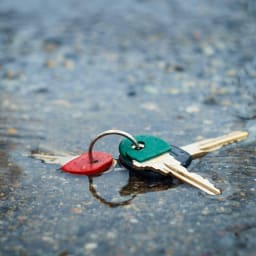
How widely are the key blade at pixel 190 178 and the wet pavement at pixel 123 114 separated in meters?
0.06

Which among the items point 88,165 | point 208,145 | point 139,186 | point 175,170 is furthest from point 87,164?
point 208,145

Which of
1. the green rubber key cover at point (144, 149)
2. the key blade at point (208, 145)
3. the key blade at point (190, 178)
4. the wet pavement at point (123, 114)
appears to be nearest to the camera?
Answer: the wet pavement at point (123, 114)

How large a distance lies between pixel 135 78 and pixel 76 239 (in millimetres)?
3100

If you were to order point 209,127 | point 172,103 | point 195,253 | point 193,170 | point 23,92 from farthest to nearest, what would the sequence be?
point 23,92
point 172,103
point 209,127
point 193,170
point 195,253

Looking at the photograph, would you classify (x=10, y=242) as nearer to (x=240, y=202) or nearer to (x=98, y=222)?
(x=98, y=222)

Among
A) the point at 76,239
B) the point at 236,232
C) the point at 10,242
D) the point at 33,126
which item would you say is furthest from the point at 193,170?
the point at 33,126

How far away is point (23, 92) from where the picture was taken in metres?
4.98

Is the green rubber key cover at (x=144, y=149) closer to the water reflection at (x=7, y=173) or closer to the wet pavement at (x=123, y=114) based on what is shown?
the wet pavement at (x=123, y=114)

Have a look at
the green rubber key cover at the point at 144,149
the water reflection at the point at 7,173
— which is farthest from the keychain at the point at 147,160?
the water reflection at the point at 7,173

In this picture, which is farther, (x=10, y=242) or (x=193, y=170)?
(x=193, y=170)

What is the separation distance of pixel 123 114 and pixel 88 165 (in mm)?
1398

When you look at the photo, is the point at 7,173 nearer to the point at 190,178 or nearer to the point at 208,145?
the point at 190,178

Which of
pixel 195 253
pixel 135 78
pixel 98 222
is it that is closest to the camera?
pixel 195 253

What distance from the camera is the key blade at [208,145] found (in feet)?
10.6
